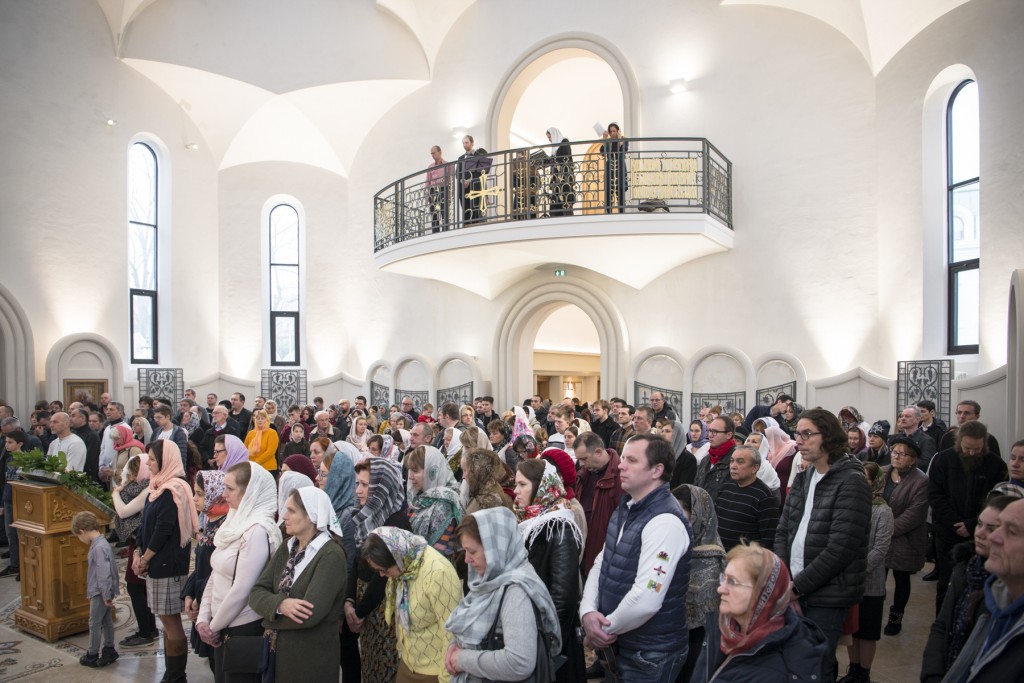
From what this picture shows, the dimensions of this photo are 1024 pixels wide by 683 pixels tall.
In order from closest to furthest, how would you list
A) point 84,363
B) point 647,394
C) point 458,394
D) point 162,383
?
point 647,394, point 84,363, point 458,394, point 162,383

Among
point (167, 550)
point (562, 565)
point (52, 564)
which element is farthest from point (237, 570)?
point (52, 564)

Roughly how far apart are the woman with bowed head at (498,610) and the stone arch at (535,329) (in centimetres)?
1028

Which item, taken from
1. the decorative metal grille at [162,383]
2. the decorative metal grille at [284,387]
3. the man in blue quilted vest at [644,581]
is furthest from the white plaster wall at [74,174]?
the man in blue quilted vest at [644,581]

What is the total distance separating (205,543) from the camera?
4758 mm

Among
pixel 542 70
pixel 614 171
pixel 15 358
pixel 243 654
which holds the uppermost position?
pixel 542 70

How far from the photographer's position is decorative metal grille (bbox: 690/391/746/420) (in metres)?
12.2

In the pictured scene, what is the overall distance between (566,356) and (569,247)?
33.5 feet

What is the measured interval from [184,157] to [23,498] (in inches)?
450

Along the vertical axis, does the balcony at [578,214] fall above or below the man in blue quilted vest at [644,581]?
above

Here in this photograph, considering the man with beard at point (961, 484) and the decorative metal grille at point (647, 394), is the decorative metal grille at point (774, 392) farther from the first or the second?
the man with beard at point (961, 484)

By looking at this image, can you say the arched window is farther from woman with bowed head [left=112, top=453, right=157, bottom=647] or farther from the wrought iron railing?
woman with bowed head [left=112, top=453, right=157, bottom=647]

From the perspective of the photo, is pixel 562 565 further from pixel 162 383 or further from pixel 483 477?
pixel 162 383

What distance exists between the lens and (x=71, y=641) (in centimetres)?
636

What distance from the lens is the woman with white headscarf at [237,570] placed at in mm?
4125
